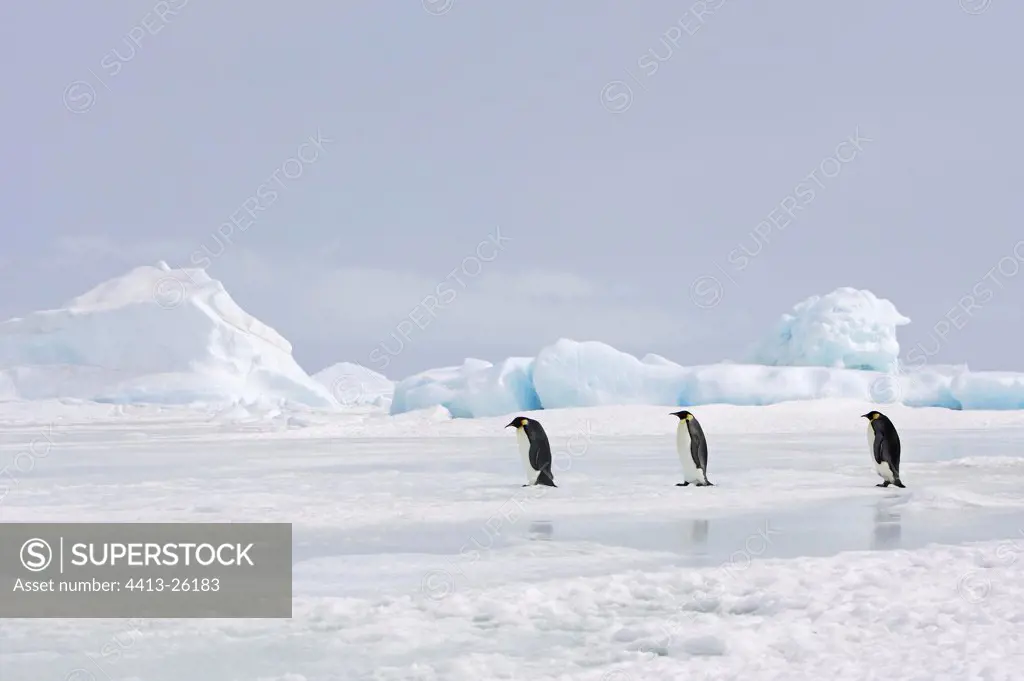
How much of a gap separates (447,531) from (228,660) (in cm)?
269

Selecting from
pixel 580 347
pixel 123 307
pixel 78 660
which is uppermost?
pixel 123 307

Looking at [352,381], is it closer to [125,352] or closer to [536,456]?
[125,352]

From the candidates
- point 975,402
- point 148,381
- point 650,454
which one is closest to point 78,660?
point 650,454

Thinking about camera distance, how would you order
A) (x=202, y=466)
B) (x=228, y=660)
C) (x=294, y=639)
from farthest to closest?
(x=202, y=466) → (x=294, y=639) → (x=228, y=660)

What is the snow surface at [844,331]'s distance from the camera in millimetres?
26422

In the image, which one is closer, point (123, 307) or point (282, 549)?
point (282, 549)

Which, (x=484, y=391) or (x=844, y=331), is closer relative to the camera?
(x=484, y=391)

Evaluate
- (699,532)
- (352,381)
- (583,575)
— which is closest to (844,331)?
(699,532)

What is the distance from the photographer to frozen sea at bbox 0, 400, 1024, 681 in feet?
9.99

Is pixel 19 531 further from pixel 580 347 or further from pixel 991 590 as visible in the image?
pixel 580 347

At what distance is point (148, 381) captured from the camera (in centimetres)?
4559

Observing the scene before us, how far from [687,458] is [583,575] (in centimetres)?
461

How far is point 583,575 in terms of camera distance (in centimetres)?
432

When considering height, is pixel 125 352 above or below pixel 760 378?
above
